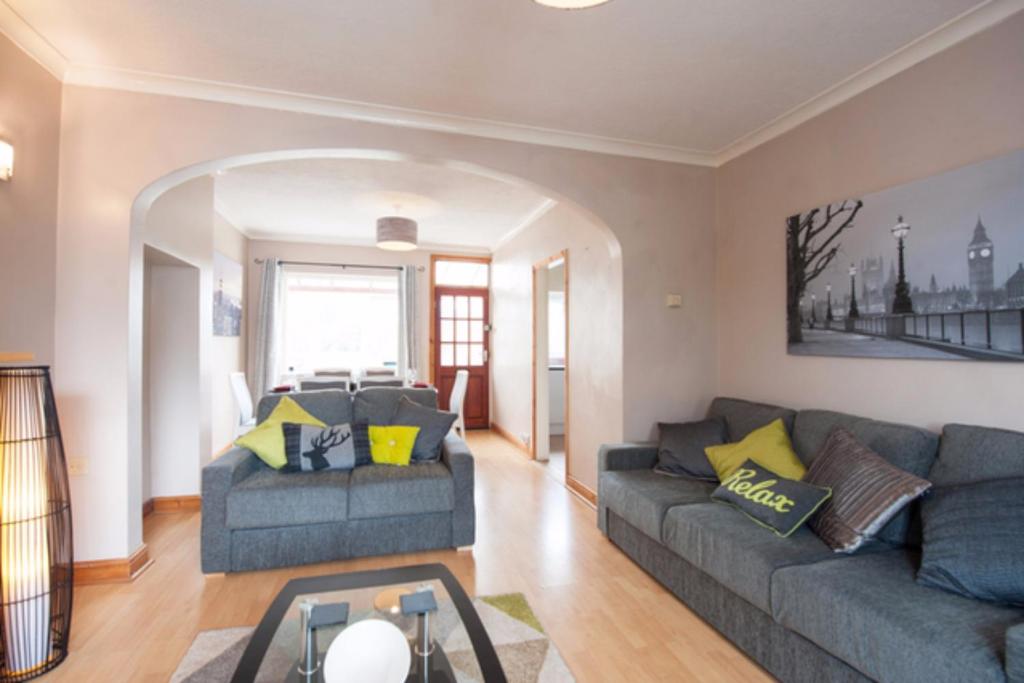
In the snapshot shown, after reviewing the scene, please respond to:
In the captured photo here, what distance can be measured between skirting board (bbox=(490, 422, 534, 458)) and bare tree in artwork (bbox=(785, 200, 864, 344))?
3176 millimetres

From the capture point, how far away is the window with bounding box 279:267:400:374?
661 centimetres

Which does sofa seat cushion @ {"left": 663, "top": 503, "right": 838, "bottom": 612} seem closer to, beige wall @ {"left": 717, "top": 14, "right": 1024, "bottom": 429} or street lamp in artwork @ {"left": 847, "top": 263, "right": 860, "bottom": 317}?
beige wall @ {"left": 717, "top": 14, "right": 1024, "bottom": 429}

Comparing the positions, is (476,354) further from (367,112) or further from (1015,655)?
(1015,655)

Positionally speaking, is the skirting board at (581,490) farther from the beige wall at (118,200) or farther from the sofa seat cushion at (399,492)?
the beige wall at (118,200)

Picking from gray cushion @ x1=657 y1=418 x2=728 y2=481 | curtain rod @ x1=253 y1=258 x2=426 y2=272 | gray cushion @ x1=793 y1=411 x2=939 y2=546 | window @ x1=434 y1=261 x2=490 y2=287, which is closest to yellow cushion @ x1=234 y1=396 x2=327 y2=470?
gray cushion @ x1=657 y1=418 x2=728 y2=481

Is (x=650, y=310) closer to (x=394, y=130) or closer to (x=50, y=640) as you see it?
(x=394, y=130)

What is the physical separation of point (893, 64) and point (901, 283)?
1079 millimetres

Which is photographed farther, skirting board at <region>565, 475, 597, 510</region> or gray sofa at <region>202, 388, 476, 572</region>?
skirting board at <region>565, 475, 597, 510</region>

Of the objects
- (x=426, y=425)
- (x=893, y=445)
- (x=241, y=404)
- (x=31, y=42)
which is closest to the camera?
(x=893, y=445)


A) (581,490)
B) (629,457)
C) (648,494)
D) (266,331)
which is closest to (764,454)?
(648,494)

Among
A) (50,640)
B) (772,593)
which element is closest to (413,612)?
(772,593)

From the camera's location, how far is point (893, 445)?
207 cm

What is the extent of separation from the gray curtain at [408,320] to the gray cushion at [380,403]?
3.18 meters

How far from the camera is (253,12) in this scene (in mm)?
2023
